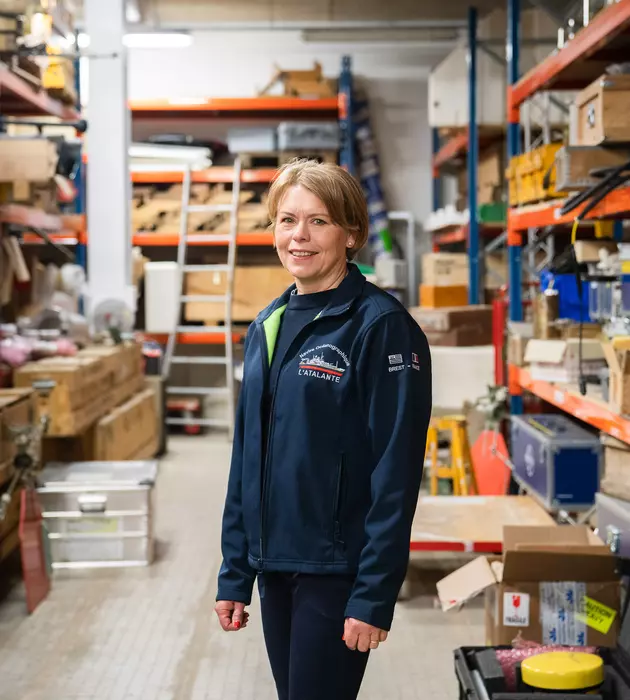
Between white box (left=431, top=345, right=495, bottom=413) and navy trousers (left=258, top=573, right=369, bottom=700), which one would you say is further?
white box (left=431, top=345, right=495, bottom=413)

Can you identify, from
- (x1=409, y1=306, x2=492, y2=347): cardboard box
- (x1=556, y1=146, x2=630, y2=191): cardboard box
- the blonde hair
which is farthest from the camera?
(x1=409, y1=306, x2=492, y2=347): cardboard box

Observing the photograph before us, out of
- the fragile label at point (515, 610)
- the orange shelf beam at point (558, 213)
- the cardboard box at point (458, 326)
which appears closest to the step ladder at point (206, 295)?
the cardboard box at point (458, 326)

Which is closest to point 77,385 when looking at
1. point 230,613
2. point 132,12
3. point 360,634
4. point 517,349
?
point 517,349

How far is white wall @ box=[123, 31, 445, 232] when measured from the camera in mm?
9367

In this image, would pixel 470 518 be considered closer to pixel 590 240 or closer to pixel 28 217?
pixel 590 240

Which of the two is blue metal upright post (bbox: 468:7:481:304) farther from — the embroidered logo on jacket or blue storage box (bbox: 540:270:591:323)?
the embroidered logo on jacket

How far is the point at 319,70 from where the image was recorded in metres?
8.45

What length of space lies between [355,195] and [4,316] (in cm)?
424

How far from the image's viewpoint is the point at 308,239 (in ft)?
5.74

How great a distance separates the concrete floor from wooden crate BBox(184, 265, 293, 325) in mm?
3931

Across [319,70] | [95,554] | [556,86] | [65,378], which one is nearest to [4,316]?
[65,378]

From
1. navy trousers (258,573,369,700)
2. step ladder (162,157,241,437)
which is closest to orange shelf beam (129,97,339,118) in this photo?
step ladder (162,157,241,437)

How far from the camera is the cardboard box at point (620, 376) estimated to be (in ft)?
9.85

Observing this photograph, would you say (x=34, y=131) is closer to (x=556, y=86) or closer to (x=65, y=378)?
(x=65, y=378)
